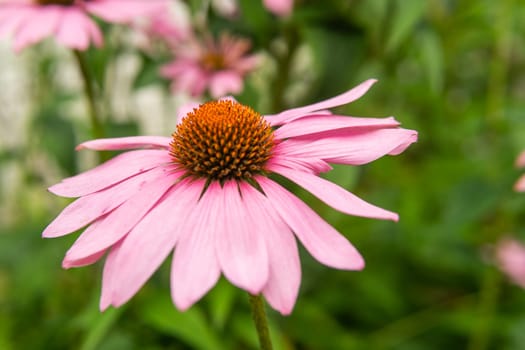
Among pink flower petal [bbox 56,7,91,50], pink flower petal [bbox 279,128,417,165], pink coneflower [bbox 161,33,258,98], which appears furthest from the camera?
pink coneflower [bbox 161,33,258,98]

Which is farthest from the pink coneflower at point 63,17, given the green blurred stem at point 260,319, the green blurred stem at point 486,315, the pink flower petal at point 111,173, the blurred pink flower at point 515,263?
the blurred pink flower at point 515,263

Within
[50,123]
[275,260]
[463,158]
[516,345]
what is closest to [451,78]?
[463,158]

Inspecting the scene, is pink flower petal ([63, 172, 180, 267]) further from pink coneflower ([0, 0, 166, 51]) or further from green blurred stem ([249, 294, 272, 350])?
pink coneflower ([0, 0, 166, 51])

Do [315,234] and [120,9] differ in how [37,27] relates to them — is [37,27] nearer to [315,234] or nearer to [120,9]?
[120,9]

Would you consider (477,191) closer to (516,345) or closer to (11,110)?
(516,345)

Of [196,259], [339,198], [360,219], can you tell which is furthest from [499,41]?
[196,259]

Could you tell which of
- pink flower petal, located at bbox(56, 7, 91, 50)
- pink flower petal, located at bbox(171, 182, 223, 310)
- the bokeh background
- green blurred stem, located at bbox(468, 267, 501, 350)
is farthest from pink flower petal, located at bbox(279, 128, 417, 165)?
green blurred stem, located at bbox(468, 267, 501, 350)

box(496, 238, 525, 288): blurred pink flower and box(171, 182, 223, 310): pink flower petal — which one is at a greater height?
box(171, 182, 223, 310): pink flower petal

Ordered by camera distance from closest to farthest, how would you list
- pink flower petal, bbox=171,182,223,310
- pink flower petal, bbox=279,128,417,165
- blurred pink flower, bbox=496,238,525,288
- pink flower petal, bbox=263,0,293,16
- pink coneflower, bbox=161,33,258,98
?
pink flower petal, bbox=171,182,223,310 → pink flower petal, bbox=279,128,417,165 → pink flower petal, bbox=263,0,293,16 → pink coneflower, bbox=161,33,258,98 → blurred pink flower, bbox=496,238,525,288
